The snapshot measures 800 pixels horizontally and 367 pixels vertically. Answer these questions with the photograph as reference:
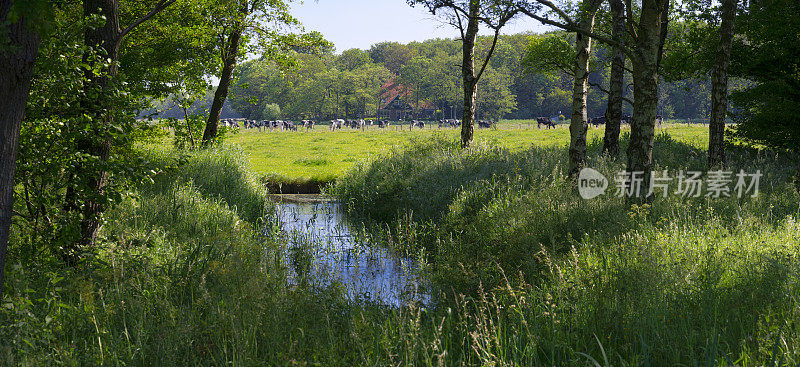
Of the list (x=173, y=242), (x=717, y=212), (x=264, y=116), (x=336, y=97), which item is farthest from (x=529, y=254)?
(x=264, y=116)

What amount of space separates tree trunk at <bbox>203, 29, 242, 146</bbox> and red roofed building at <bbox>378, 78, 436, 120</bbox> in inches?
3021

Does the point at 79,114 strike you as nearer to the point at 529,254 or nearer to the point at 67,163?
the point at 67,163

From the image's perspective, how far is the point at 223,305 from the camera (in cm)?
508

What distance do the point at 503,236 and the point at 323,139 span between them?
29533 millimetres

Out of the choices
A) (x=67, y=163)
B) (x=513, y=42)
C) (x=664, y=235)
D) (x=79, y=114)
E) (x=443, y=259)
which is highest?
(x=513, y=42)

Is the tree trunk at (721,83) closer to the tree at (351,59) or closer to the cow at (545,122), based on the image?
the cow at (545,122)

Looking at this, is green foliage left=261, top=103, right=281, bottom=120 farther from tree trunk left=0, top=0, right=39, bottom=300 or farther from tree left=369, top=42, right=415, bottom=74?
tree trunk left=0, top=0, right=39, bottom=300

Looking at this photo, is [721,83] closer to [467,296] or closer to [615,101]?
[615,101]

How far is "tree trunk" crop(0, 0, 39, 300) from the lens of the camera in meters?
3.28

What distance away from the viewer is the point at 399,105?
337 feet
